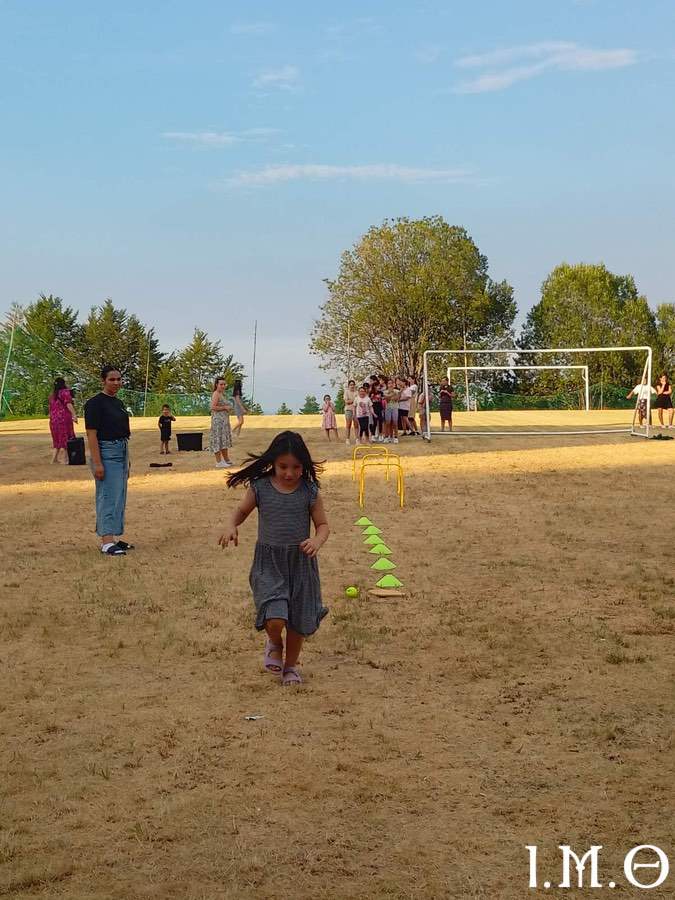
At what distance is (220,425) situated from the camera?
22.1 metres

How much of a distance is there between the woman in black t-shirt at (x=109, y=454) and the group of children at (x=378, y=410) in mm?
15462

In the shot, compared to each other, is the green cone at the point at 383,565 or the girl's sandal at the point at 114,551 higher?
the girl's sandal at the point at 114,551

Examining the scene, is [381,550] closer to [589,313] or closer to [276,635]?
[276,635]

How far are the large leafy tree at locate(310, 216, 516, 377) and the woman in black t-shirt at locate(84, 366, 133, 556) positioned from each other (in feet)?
199

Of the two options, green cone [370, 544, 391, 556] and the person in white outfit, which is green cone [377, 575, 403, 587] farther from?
the person in white outfit

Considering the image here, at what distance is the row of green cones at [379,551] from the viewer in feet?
32.9

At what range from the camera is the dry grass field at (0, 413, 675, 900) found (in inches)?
172

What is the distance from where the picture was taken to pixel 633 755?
5.52 meters

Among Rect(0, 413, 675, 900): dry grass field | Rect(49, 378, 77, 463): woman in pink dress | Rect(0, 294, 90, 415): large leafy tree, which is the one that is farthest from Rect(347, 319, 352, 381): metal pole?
Rect(0, 413, 675, 900): dry grass field

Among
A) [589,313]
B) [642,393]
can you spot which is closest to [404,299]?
[589,313]

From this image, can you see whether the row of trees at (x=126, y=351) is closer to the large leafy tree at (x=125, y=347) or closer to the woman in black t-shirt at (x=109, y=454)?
the large leafy tree at (x=125, y=347)

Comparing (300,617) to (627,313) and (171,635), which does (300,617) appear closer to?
(171,635)

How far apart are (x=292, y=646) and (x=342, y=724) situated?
0.89m

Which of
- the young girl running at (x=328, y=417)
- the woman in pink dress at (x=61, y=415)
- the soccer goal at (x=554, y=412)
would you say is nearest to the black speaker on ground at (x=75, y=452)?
the woman in pink dress at (x=61, y=415)
